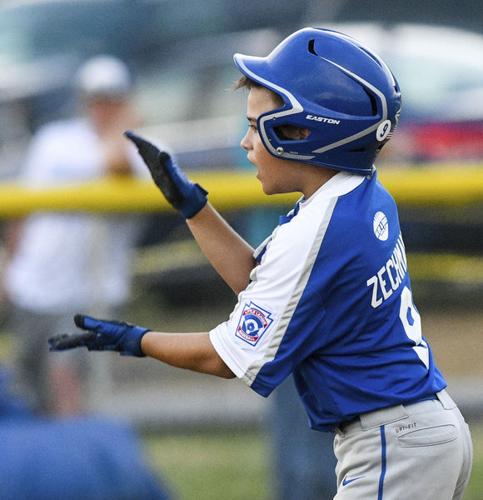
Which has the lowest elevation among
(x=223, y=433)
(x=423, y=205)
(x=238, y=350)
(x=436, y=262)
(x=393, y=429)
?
(x=223, y=433)

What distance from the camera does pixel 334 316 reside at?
3.76 m

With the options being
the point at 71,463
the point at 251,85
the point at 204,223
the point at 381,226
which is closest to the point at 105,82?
the point at 71,463

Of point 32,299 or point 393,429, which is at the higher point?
point 393,429

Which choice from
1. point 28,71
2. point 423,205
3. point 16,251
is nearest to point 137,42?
point 28,71

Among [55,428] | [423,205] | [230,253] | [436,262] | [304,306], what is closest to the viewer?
[304,306]

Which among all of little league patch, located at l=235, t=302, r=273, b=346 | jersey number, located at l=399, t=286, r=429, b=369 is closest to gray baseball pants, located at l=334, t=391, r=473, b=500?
jersey number, located at l=399, t=286, r=429, b=369

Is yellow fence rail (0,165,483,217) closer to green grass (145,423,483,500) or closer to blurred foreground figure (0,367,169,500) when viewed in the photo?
blurred foreground figure (0,367,169,500)

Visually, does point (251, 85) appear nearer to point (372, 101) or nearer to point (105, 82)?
point (372, 101)

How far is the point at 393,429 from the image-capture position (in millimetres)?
3832

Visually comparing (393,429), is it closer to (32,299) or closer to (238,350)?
(238,350)

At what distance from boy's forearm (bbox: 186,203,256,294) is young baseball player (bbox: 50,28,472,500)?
0.33m

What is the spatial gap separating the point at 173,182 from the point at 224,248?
0.26 metres

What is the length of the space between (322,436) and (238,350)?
2.72 metres

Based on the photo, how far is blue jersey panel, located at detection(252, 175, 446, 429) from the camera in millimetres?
3727
